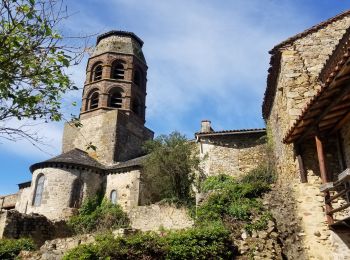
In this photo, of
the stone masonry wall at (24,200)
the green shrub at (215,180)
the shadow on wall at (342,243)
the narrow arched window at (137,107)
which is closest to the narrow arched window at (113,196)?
the stone masonry wall at (24,200)

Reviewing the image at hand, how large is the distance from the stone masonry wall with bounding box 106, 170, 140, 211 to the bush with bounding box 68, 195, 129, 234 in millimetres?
597

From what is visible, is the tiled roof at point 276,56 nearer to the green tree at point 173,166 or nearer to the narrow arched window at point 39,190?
the green tree at point 173,166

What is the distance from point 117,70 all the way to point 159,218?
670 inches

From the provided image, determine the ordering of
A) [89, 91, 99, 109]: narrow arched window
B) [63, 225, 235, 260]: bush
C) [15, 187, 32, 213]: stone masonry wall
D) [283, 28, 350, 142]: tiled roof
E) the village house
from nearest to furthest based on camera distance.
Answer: [283, 28, 350, 142]: tiled roof → the village house → [63, 225, 235, 260]: bush → [15, 187, 32, 213]: stone masonry wall → [89, 91, 99, 109]: narrow arched window

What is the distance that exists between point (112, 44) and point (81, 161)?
1163 centimetres

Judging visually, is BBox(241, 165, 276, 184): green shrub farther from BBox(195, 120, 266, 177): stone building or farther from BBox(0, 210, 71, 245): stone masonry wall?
BBox(0, 210, 71, 245): stone masonry wall

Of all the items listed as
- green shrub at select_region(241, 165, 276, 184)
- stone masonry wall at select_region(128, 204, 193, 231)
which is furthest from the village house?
green shrub at select_region(241, 165, 276, 184)

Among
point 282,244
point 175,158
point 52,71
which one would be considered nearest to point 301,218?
point 282,244

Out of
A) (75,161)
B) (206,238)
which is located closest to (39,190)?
(75,161)

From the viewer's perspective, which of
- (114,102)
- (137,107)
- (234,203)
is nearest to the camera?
(234,203)

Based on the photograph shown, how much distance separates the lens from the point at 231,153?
66.2ft

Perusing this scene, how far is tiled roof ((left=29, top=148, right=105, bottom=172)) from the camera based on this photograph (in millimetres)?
23531

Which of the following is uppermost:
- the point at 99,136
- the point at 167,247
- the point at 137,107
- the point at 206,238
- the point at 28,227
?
the point at 137,107

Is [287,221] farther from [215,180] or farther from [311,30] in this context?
[215,180]
